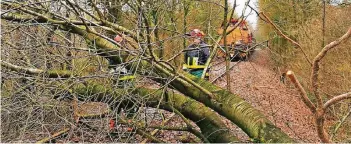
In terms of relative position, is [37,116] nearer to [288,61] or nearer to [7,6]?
[7,6]

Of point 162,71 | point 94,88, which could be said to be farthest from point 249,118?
point 94,88

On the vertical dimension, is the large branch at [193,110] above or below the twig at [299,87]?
below

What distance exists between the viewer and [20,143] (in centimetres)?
451

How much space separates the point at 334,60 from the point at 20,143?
953 centimetres

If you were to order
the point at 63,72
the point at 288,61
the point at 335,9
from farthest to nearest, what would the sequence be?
the point at 288,61, the point at 335,9, the point at 63,72

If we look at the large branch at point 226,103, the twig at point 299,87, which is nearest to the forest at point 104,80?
the large branch at point 226,103

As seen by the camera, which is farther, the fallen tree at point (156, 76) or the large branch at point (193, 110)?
the large branch at point (193, 110)

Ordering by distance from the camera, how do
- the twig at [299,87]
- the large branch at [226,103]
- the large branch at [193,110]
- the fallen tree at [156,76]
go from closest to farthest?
the twig at [299,87] → the large branch at [226,103] → the fallen tree at [156,76] → the large branch at [193,110]

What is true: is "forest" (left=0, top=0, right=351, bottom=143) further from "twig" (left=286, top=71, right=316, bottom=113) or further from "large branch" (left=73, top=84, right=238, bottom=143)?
"twig" (left=286, top=71, right=316, bottom=113)

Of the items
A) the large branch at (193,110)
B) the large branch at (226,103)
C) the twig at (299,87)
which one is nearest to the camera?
the twig at (299,87)

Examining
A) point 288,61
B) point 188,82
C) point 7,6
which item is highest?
→ point 7,6

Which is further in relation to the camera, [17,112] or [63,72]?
[63,72]

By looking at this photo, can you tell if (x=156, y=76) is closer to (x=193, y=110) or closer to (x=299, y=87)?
(x=193, y=110)

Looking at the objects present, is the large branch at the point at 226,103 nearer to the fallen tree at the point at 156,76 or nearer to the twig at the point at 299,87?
the fallen tree at the point at 156,76
